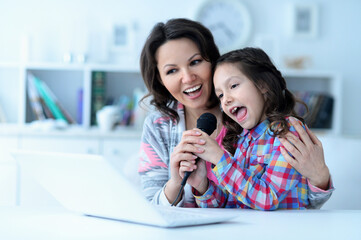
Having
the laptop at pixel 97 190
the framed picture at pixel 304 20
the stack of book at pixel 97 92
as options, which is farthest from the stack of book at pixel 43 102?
the laptop at pixel 97 190

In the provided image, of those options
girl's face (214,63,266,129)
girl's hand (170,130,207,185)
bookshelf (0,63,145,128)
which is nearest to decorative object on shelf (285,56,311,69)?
bookshelf (0,63,145,128)

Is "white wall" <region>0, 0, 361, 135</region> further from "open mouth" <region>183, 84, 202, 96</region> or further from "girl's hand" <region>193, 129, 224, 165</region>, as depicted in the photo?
"girl's hand" <region>193, 129, 224, 165</region>

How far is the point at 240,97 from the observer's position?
1273 millimetres

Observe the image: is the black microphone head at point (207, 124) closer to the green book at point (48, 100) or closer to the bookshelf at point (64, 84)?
the bookshelf at point (64, 84)

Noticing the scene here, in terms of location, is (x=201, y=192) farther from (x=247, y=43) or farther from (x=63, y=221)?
(x=247, y=43)

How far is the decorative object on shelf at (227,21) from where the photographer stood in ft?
11.5

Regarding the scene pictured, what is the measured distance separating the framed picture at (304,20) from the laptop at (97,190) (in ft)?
9.56

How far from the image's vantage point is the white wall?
3406 mm

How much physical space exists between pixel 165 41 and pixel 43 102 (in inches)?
80.2

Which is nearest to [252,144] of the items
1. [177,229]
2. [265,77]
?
[265,77]

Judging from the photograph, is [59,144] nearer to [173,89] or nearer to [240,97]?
[173,89]
